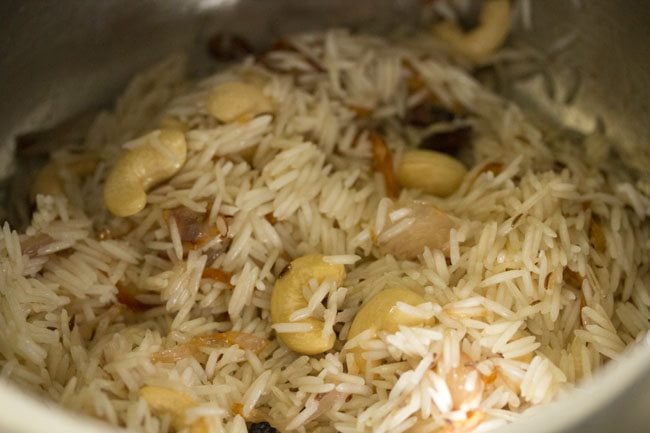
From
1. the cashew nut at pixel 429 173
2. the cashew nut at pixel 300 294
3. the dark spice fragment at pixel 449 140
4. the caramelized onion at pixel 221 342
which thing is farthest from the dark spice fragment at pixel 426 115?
the caramelized onion at pixel 221 342

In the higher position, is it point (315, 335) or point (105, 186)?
point (105, 186)

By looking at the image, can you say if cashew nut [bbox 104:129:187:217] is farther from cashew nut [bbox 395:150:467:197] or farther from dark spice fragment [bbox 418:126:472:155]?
dark spice fragment [bbox 418:126:472:155]

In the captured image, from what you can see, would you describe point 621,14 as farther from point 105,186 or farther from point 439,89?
point 105,186

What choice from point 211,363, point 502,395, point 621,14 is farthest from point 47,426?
point 621,14

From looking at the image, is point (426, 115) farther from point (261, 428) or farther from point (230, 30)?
point (261, 428)

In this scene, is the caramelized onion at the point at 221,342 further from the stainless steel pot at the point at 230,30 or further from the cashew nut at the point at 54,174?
the stainless steel pot at the point at 230,30

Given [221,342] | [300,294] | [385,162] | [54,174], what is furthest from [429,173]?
[54,174]

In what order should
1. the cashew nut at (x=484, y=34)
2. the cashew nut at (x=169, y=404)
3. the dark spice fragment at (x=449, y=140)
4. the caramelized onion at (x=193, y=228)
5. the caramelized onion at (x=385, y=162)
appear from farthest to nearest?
the cashew nut at (x=484, y=34)
the dark spice fragment at (x=449, y=140)
the caramelized onion at (x=385, y=162)
the caramelized onion at (x=193, y=228)
the cashew nut at (x=169, y=404)
